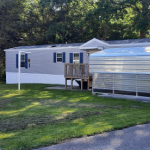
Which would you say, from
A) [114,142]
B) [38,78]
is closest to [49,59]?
[38,78]

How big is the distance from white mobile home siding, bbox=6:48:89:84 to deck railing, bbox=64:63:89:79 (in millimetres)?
2520

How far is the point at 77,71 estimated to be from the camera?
14.8 metres

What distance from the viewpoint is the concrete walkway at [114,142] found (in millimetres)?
4289

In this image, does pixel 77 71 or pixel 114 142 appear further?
pixel 77 71

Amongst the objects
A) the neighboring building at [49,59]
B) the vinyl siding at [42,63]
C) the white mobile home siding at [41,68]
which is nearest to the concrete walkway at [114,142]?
the neighboring building at [49,59]

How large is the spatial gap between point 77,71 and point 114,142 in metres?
10.4

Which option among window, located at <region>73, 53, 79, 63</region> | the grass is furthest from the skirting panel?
the grass

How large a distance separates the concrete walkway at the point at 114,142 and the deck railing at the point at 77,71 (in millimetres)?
9221

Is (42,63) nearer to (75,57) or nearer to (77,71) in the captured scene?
(75,57)

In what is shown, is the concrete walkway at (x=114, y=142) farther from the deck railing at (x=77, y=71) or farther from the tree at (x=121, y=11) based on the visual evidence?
the tree at (x=121, y=11)

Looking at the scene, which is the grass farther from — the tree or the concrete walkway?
the tree

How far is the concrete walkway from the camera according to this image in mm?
4289

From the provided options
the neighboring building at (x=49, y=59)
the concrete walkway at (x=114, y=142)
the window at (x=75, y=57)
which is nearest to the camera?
the concrete walkway at (x=114, y=142)

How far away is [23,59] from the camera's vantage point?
67.8ft
